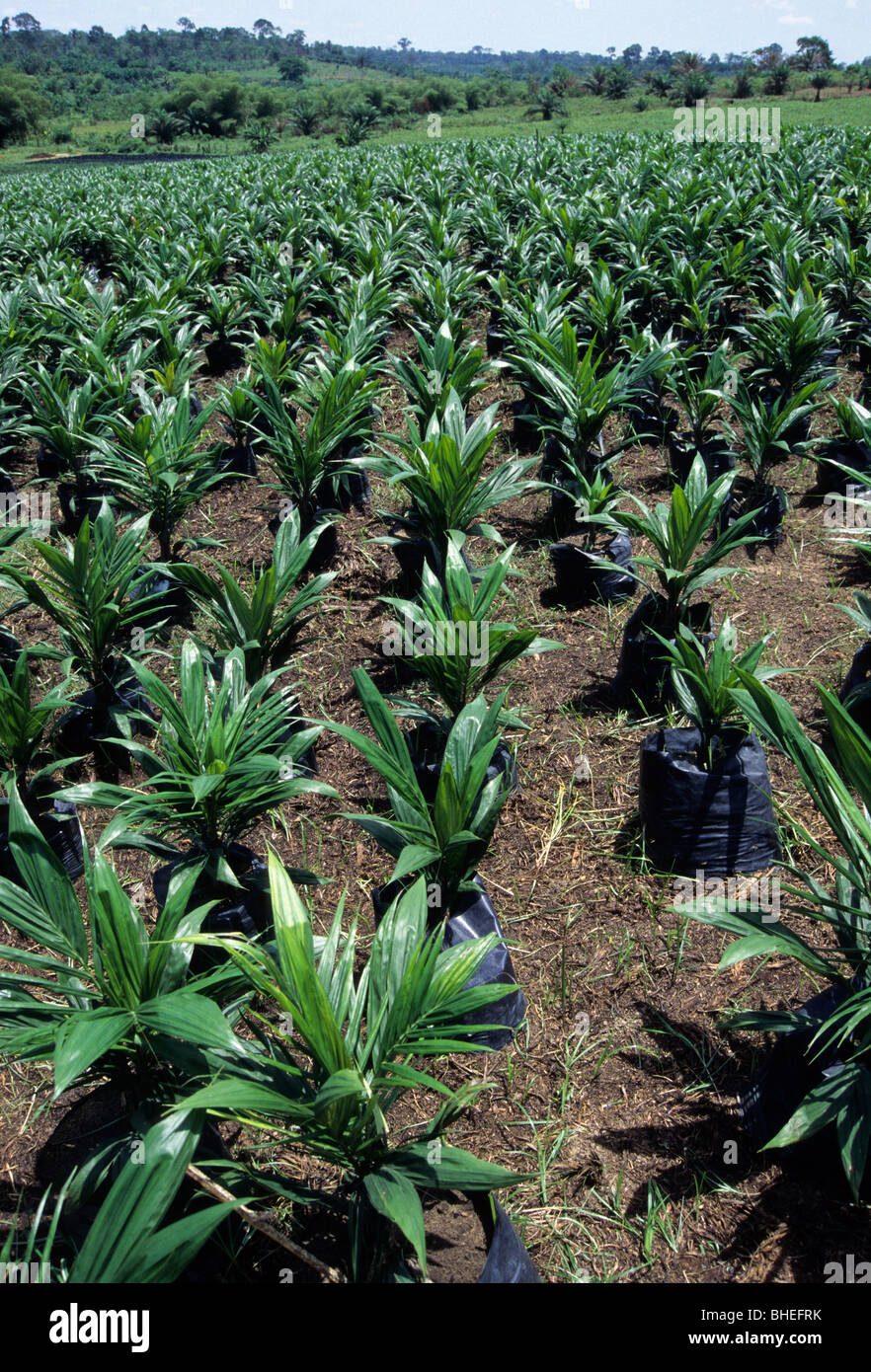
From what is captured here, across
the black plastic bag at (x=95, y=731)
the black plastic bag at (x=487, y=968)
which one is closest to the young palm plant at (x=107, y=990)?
the black plastic bag at (x=487, y=968)

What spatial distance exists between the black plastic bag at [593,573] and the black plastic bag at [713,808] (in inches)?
49.8

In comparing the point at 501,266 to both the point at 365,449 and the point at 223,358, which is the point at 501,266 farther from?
the point at 365,449

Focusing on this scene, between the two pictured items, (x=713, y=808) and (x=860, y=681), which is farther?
(x=860, y=681)

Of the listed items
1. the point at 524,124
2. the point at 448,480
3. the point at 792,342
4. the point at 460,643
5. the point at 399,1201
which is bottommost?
the point at 399,1201

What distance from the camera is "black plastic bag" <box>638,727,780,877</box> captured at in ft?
7.27

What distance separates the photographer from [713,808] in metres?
2.22

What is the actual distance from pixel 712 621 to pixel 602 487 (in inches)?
26.8

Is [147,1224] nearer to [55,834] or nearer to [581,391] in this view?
[55,834]

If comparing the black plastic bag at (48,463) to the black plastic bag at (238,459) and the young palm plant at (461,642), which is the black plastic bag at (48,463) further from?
the young palm plant at (461,642)

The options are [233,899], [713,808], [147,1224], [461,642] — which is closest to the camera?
[147,1224]

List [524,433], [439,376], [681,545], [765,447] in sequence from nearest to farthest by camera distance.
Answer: [681,545] → [765,447] → [439,376] → [524,433]

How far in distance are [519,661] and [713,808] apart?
118cm

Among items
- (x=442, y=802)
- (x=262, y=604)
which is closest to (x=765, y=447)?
(x=262, y=604)

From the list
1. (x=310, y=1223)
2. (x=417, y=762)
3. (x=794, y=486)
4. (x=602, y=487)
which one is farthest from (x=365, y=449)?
(x=310, y=1223)
